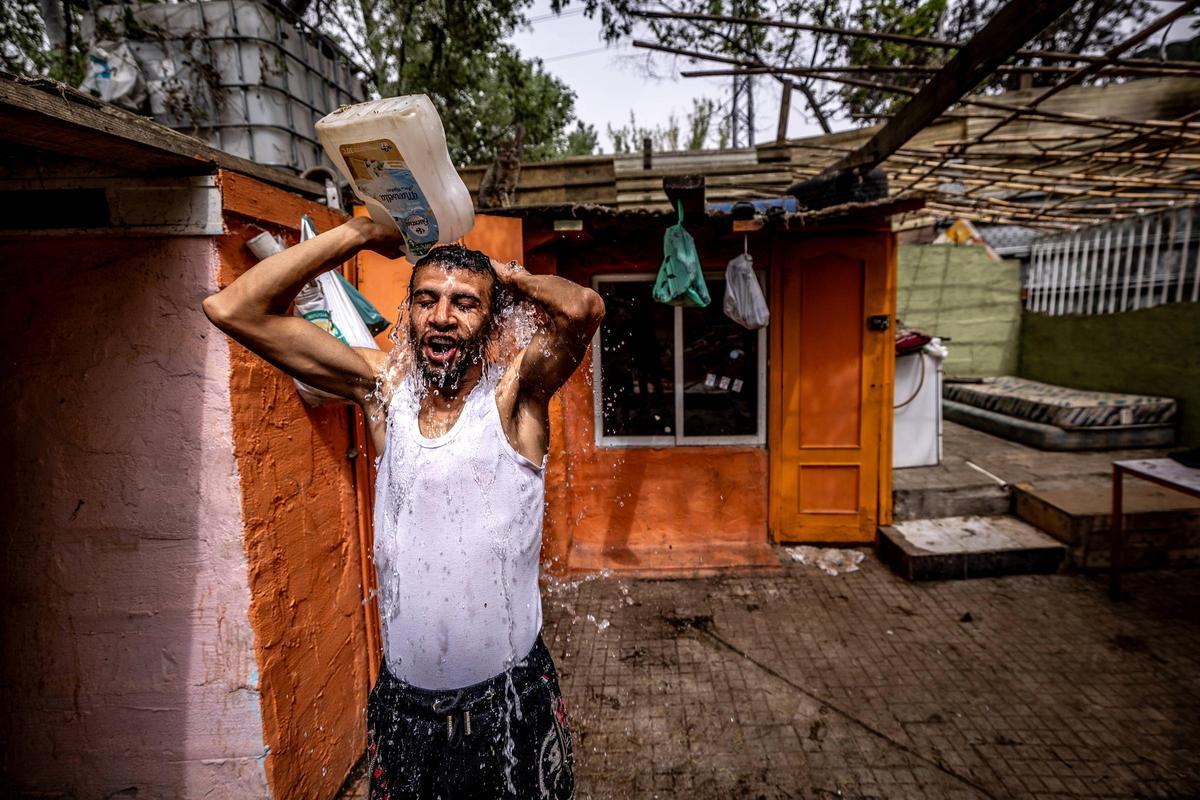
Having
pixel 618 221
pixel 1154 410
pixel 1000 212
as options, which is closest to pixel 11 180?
pixel 618 221

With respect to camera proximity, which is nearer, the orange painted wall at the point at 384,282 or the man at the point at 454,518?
the man at the point at 454,518

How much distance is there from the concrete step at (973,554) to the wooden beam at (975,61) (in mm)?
3536

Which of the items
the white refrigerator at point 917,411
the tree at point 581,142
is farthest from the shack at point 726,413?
the tree at point 581,142

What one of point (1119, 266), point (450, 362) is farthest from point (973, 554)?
point (1119, 266)

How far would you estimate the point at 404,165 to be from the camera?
5.36 ft

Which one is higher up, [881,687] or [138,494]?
[138,494]

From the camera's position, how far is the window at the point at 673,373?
18.1ft

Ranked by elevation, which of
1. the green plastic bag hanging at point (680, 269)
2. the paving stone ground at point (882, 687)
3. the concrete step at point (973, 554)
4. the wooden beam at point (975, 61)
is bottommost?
the paving stone ground at point (882, 687)

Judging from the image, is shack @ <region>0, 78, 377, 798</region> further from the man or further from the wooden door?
the wooden door

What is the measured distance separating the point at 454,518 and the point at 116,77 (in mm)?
4222

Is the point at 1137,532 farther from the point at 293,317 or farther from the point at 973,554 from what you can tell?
the point at 293,317

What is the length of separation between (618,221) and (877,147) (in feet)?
6.78

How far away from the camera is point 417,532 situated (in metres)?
1.70

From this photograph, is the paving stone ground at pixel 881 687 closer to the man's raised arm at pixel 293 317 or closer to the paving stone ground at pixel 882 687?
the paving stone ground at pixel 882 687
